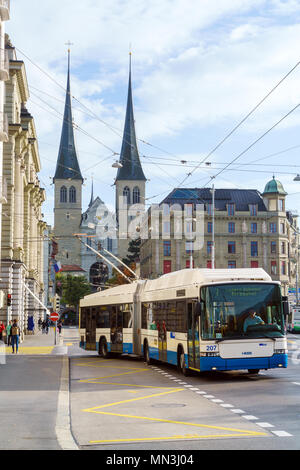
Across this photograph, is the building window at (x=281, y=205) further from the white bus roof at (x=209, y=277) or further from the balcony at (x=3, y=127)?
the white bus roof at (x=209, y=277)

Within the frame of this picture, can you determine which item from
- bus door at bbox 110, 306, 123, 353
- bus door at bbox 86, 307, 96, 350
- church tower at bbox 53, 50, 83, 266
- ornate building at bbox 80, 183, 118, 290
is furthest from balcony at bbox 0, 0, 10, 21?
church tower at bbox 53, 50, 83, 266

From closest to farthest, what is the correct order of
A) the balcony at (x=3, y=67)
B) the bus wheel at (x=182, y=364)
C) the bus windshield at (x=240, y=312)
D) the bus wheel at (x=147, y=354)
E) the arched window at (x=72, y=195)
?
the bus windshield at (x=240, y=312) < the bus wheel at (x=182, y=364) < the bus wheel at (x=147, y=354) < the balcony at (x=3, y=67) < the arched window at (x=72, y=195)

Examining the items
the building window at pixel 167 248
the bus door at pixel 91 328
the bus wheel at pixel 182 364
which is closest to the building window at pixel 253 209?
the building window at pixel 167 248

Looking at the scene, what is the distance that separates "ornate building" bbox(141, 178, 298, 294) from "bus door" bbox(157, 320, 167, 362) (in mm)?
68337

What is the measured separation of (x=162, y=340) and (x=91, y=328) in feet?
30.5

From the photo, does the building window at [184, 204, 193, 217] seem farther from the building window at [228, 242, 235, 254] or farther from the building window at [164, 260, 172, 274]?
the building window at [228, 242, 235, 254]

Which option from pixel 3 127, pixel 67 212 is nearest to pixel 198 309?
pixel 3 127

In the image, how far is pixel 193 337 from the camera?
63.1 ft

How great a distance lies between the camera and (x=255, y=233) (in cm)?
9550

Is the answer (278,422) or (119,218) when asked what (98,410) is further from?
(119,218)

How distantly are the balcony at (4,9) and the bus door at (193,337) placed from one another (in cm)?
2123

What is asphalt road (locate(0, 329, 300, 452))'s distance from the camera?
31.4ft

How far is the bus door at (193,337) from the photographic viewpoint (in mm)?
18844

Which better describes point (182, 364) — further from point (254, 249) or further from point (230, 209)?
point (254, 249)
